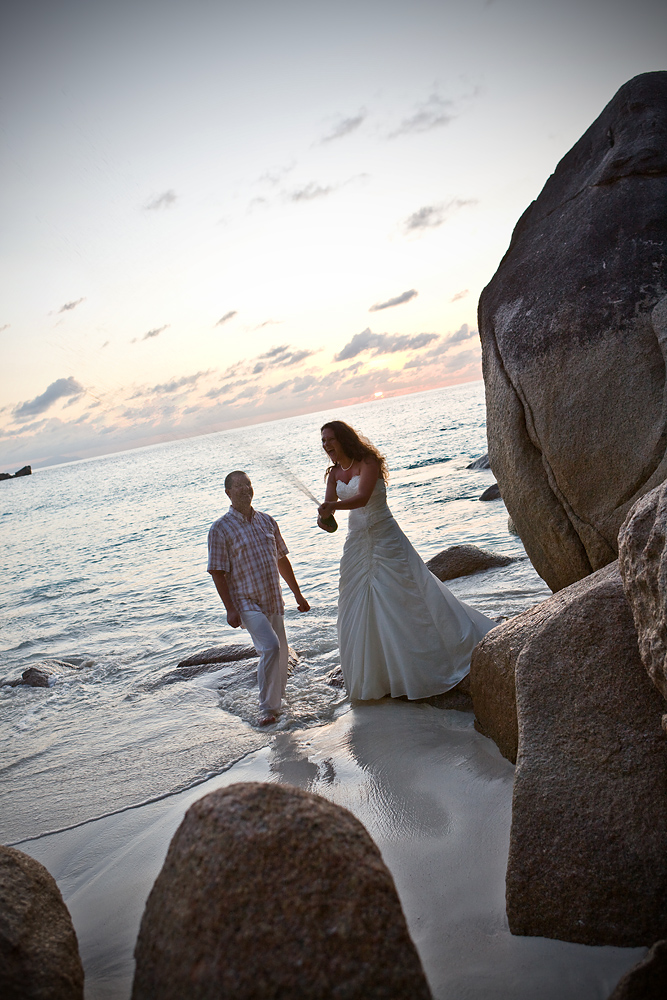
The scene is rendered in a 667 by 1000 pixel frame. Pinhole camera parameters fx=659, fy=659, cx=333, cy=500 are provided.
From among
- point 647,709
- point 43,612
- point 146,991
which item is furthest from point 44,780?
point 43,612

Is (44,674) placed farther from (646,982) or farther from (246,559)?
(646,982)

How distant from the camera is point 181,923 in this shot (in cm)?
203

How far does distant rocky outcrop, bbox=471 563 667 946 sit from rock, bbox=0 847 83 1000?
5.77 feet

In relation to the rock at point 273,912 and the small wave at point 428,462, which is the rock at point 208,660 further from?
the small wave at point 428,462

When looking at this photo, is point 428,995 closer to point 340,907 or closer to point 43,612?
point 340,907

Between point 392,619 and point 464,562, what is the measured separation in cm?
469

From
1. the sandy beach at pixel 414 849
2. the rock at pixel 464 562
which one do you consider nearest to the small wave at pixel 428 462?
the rock at pixel 464 562

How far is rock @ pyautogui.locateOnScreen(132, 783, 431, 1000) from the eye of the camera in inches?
Result: 73.6

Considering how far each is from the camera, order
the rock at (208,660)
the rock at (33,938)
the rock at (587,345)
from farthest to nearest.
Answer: the rock at (208,660), the rock at (587,345), the rock at (33,938)

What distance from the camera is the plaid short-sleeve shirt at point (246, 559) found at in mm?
5801

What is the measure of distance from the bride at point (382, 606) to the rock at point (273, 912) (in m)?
3.16

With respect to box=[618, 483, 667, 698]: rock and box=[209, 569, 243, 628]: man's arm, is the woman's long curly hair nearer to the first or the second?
box=[209, 569, 243, 628]: man's arm

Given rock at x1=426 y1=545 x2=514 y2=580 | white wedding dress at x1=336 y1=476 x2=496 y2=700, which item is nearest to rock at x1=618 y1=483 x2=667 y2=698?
white wedding dress at x1=336 y1=476 x2=496 y2=700

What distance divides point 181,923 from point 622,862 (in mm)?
1714
